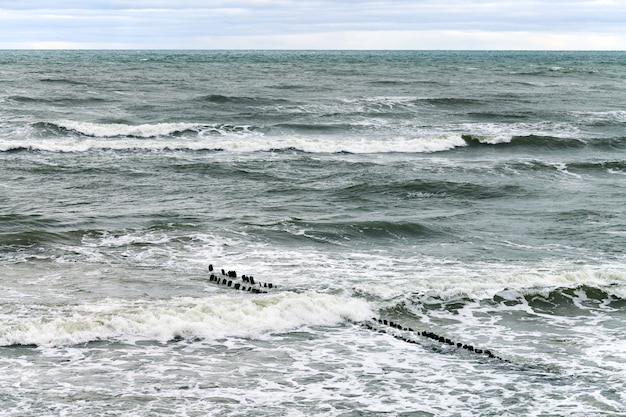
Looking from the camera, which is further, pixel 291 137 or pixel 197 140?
pixel 291 137

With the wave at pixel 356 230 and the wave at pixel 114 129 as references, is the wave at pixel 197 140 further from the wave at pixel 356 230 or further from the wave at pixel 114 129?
the wave at pixel 356 230

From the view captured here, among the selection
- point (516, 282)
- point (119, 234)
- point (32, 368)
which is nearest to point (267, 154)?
point (119, 234)

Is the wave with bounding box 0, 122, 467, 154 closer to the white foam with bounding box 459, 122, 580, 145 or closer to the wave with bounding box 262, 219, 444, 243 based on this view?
the white foam with bounding box 459, 122, 580, 145

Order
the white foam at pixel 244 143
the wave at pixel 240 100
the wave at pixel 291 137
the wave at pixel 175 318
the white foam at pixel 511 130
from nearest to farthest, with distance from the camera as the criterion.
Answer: the wave at pixel 175 318
the white foam at pixel 244 143
the wave at pixel 291 137
the white foam at pixel 511 130
the wave at pixel 240 100

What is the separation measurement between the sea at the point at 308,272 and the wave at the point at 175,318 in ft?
0.13

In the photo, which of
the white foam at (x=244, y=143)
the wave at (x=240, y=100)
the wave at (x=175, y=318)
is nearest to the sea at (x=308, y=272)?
the wave at (x=175, y=318)

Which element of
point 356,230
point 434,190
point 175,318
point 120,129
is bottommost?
point 175,318

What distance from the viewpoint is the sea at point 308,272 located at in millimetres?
11977

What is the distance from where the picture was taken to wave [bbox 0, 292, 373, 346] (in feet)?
44.8

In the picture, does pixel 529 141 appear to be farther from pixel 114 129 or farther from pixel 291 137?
pixel 114 129

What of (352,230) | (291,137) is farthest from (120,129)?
(352,230)

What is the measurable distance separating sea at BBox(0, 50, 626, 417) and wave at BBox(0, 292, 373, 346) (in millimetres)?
39

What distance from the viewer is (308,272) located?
17625mm

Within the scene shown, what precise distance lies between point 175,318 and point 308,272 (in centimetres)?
394
